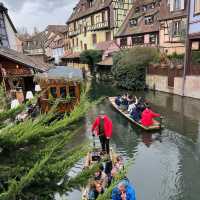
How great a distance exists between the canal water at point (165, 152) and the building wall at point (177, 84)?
1.14 metres

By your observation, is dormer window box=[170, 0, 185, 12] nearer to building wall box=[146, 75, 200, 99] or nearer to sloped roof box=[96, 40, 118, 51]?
building wall box=[146, 75, 200, 99]

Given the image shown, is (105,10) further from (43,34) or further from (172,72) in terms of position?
(43,34)

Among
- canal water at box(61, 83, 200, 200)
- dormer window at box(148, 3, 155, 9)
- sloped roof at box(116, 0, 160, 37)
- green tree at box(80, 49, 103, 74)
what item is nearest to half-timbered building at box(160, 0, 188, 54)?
sloped roof at box(116, 0, 160, 37)

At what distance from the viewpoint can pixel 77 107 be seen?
2.71 m

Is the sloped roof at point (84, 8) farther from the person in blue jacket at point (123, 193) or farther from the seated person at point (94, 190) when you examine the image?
the person in blue jacket at point (123, 193)

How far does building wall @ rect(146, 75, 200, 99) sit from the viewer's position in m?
17.5

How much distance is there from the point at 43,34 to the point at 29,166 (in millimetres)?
63708

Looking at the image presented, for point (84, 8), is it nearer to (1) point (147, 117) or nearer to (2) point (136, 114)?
(2) point (136, 114)

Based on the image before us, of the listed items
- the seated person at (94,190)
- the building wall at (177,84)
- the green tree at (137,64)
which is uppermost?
the green tree at (137,64)

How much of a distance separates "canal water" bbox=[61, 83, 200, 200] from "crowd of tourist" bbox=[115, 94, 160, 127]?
1.71 feet

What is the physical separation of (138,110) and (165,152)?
11.5ft

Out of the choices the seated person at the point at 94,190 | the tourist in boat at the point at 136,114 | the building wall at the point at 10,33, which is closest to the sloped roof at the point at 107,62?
the building wall at the point at 10,33

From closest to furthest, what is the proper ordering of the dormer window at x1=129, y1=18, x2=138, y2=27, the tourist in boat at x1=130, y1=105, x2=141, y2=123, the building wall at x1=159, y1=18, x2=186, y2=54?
the tourist in boat at x1=130, y1=105, x2=141, y2=123 → the building wall at x1=159, y1=18, x2=186, y2=54 → the dormer window at x1=129, y1=18, x2=138, y2=27

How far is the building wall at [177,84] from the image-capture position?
57.4ft
